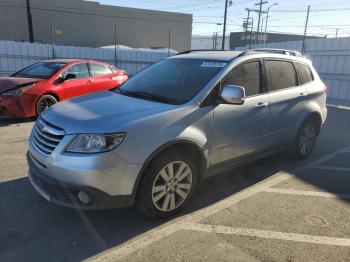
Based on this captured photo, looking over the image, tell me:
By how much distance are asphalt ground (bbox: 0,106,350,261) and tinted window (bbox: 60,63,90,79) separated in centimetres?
Answer: 437

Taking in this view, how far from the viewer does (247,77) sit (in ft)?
14.3

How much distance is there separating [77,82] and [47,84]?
0.95 meters

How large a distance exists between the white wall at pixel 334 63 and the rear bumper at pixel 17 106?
1175 centimetres

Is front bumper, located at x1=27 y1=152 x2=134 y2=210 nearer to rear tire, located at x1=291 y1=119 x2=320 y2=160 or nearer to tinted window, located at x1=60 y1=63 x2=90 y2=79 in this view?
rear tire, located at x1=291 y1=119 x2=320 y2=160

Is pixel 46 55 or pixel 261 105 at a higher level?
pixel 261 105

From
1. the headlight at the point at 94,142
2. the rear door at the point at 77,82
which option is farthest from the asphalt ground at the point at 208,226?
the rear door at the point at 77,82

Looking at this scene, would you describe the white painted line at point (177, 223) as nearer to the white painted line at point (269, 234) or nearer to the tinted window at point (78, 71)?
the white painted line at point (269, 234)

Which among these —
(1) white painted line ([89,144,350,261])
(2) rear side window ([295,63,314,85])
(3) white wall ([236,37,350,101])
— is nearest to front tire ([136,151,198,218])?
(1) white painted line ([89,144,350,261])

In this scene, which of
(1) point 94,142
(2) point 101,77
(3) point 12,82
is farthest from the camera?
(2) point 101,77

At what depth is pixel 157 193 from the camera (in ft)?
11.2

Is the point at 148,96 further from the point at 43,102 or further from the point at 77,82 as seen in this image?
the point at 77,82

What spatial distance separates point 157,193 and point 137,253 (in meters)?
0.64

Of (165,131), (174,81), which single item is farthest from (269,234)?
(174,81)

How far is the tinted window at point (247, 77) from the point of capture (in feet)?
13.5
